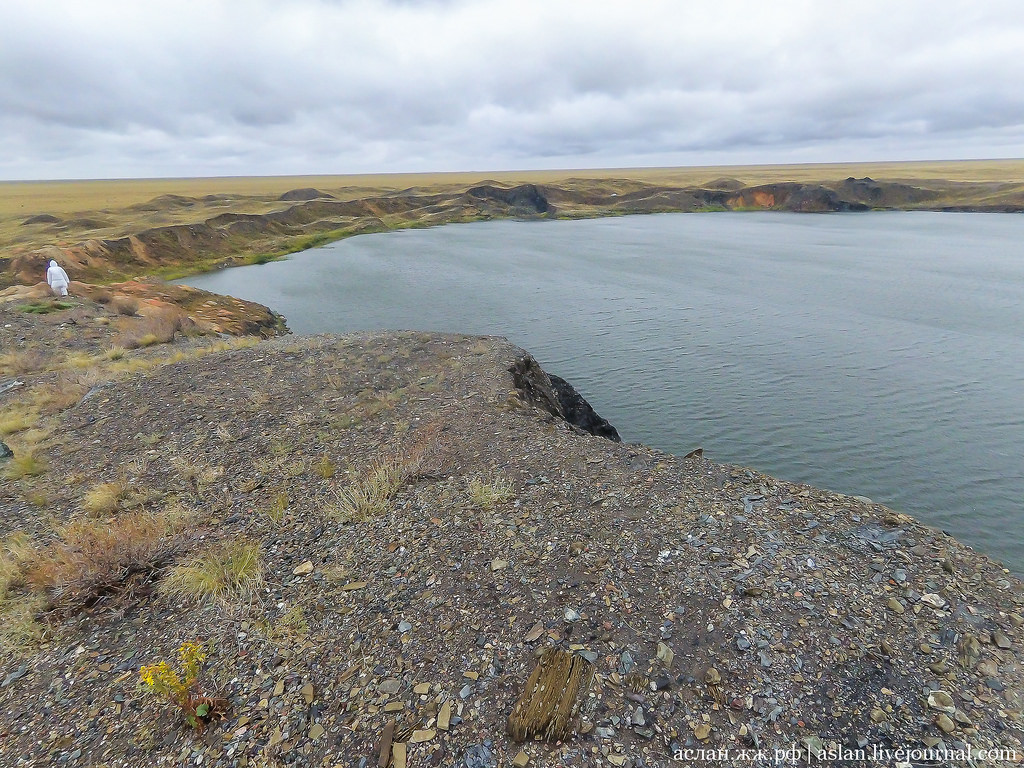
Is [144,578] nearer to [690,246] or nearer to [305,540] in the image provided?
[305,540]

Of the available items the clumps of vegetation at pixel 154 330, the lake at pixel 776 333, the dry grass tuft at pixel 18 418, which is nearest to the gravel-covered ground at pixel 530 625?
the dry grass tuft at pixel 18 418

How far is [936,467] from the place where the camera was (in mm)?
12234

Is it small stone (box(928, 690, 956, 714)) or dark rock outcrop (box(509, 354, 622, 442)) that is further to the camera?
dark rock outcrop (box(509, 354, 622, 442))

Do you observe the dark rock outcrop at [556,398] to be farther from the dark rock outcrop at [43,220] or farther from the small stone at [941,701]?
the dark rock outcrop at [43,220]

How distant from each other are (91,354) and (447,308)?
55.1ft

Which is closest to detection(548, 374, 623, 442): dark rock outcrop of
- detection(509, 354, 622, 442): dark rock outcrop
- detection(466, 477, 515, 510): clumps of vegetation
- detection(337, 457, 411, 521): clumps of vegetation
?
detection(509, 354, 622, 442): dark rock outcrop

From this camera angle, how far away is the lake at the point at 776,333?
12.6 m

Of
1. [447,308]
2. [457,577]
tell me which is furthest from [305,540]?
[447,308]

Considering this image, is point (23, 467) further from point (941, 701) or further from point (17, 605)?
point (941, 701)

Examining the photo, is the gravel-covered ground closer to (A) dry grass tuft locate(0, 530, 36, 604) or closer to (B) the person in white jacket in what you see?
(A) dry grass tuft locate(0, 530, 36, 604)

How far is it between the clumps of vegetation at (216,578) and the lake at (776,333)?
34.6 feet

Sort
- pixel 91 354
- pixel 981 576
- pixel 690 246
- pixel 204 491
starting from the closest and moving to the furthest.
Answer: pixel 981 576, pixel 204 491, pixel 91 354, pixel 690 246

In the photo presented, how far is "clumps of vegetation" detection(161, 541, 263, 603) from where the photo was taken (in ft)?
18.0

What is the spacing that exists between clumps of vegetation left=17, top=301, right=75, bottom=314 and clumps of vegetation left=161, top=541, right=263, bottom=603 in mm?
21988
